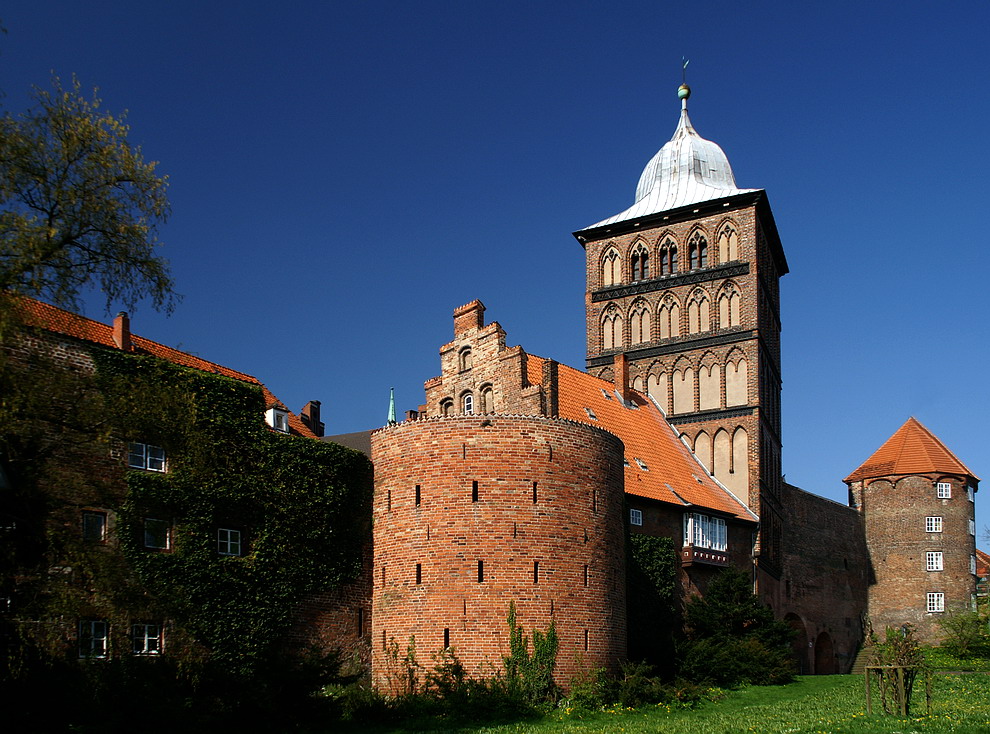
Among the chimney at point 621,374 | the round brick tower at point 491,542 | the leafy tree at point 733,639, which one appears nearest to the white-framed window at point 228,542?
the round brick tower at point 491,542

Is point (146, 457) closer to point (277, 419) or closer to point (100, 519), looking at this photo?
point (100, 519)

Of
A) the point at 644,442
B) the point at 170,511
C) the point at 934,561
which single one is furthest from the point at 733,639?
the point at 934,561

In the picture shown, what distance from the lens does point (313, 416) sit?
166 feet

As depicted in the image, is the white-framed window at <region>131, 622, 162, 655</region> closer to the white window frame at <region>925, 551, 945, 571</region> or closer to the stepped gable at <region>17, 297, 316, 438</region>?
the stepped gable at <region>17, 297, 316, 438</region>

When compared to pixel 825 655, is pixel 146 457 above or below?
above

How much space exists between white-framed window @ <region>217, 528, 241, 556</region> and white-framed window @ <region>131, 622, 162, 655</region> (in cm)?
255

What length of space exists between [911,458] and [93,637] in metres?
45.9

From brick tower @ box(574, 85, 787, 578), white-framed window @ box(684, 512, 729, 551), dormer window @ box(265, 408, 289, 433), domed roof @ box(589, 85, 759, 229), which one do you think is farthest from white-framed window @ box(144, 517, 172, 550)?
domed roof @ box(589, 85, 759, 229)

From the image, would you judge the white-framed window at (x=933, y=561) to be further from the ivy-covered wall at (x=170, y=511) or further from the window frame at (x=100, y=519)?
the window frame at (x=100, y=519)

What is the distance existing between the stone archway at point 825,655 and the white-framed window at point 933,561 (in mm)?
6663

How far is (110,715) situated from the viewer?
23.5 m

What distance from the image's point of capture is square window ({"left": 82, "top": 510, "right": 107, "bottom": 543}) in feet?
84.7

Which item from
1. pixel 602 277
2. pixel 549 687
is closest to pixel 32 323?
pixel 549 687

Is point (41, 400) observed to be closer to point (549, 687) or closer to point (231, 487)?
point (231, 487)
